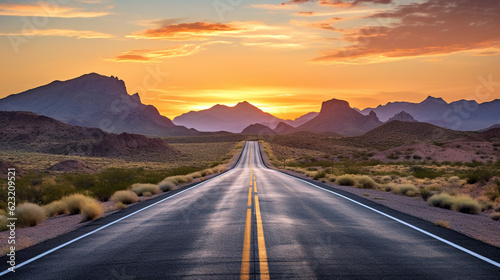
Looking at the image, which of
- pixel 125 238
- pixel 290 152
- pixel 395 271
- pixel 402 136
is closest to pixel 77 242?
pixel 125 238

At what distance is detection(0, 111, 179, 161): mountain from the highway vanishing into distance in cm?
8977

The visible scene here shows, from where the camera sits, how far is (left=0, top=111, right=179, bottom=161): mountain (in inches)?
4158

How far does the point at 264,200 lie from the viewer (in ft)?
52.4

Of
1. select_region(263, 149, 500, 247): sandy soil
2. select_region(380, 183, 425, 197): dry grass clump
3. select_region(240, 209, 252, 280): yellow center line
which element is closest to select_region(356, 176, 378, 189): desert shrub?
select_region(380, 183, 425, 197): dry grass clump

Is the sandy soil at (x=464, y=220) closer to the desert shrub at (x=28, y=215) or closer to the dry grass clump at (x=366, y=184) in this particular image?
the dry grass clump at (x=366, y=184)

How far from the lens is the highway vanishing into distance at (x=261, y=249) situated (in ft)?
20.4

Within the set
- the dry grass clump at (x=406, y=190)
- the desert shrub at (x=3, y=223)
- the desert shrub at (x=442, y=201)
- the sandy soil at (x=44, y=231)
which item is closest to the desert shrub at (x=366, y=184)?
the dry grass clump at (x=406, y=190)

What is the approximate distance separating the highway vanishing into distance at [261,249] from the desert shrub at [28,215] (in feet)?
8.30

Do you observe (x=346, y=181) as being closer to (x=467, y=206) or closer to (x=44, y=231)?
(x=467, y=206)

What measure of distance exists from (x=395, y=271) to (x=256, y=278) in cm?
240

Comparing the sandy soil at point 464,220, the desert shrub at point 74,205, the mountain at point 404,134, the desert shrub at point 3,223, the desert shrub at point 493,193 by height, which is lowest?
the desert shrub at point 3,223

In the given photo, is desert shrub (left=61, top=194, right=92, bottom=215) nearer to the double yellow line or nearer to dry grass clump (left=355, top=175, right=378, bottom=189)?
the double yellow line

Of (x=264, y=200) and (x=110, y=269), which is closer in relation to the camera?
(x=110, y=269)

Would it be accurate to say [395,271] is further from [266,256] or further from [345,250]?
[266,256]
